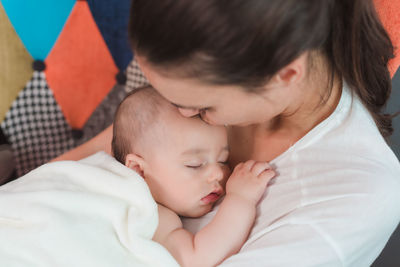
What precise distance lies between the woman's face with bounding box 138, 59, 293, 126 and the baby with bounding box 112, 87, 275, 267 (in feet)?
0.47

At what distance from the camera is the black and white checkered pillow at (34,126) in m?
1.44

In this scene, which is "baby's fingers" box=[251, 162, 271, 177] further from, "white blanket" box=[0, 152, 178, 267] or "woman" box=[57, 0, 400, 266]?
"white blanket" box=[0, 152, 178, 267]

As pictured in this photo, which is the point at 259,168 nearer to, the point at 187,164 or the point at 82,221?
the point at 187,164

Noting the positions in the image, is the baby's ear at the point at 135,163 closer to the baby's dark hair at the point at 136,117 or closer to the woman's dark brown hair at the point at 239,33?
the baby's dark hair at the point at 136,117

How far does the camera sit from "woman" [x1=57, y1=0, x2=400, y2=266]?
2.22ft

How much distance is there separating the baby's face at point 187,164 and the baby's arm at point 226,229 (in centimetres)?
6

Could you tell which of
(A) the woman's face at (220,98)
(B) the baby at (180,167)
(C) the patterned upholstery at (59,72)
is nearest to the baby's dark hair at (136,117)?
(B) the baby at (180,167)

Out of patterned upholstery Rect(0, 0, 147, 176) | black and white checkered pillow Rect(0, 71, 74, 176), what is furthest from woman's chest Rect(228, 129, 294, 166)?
black and white checkered pillow Rect(0, 71, 74, 176)

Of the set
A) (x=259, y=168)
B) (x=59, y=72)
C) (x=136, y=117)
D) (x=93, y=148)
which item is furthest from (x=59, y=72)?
(x=259, y=168)

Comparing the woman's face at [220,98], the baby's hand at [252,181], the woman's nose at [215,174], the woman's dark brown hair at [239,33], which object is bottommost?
the woman's nose at [215,174]

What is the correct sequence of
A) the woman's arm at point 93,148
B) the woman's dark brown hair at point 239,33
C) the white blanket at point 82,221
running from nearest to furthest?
1. the woman's dark brown hair at point 239,33
2. the white blanket at point 82,221
3. the woman's arm at point 93,148

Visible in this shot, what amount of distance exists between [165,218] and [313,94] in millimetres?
467

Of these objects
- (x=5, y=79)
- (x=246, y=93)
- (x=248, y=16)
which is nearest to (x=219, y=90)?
(x=246, y=93)

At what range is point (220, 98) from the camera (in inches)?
31.4
